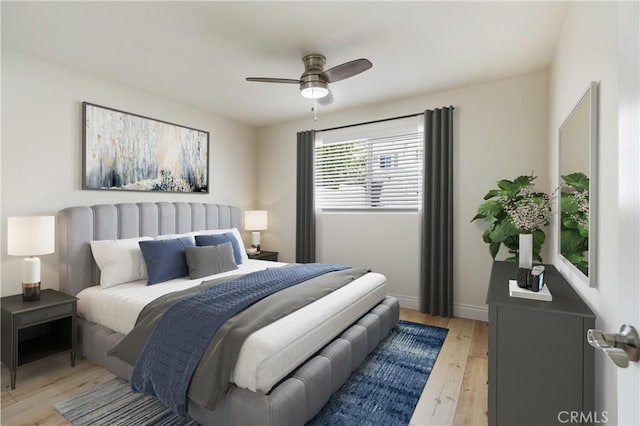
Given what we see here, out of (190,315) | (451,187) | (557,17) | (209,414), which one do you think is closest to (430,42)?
(557,17)

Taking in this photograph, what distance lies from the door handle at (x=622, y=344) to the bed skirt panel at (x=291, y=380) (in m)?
1.37

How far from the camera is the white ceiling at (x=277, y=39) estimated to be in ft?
7.07

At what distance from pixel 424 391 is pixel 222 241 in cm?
245

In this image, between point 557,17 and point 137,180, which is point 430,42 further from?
point 137,180

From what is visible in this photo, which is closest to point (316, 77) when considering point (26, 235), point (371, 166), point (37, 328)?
point (371, 166)

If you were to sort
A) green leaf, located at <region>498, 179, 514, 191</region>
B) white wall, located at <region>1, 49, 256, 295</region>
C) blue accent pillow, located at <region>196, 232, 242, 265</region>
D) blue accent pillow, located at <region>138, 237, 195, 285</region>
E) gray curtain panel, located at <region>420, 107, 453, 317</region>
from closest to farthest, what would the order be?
1. white wall, located at <region>1, 49, 256, 295</region>
2. blue accent pillow, located at <region>138, 237, 195, 285</region>
3. green leaf, located at <region>498, 179, 514, 191</region>
4. blue accent pillow, located at <region>196, 232, 242, 265</region>
5. gray curtain panel, located at <region>420, 107, 453, 317</region>

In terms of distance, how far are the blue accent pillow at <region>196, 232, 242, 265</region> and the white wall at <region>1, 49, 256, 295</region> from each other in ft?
2.76

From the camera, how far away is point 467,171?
3578 mm

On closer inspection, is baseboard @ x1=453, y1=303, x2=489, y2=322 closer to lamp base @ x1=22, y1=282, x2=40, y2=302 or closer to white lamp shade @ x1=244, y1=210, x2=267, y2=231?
white lamp shade @ x1=244, y1=210, x2=267, y2=231

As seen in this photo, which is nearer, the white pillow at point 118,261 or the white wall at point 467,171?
the white pillow at point 118,261

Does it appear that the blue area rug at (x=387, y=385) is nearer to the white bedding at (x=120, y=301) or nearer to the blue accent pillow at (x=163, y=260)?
the white bedding at (x=120, y=301)

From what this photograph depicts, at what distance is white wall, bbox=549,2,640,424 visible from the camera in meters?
→ 0.63

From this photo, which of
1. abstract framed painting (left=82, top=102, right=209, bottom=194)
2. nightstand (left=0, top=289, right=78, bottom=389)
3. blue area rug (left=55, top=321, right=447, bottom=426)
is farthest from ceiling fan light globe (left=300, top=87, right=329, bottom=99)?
nightstand (left=0, top=289, right=78, bottom=389)

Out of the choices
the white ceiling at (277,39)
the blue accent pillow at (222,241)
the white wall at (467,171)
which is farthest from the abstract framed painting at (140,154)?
the white wall at (467,171)
